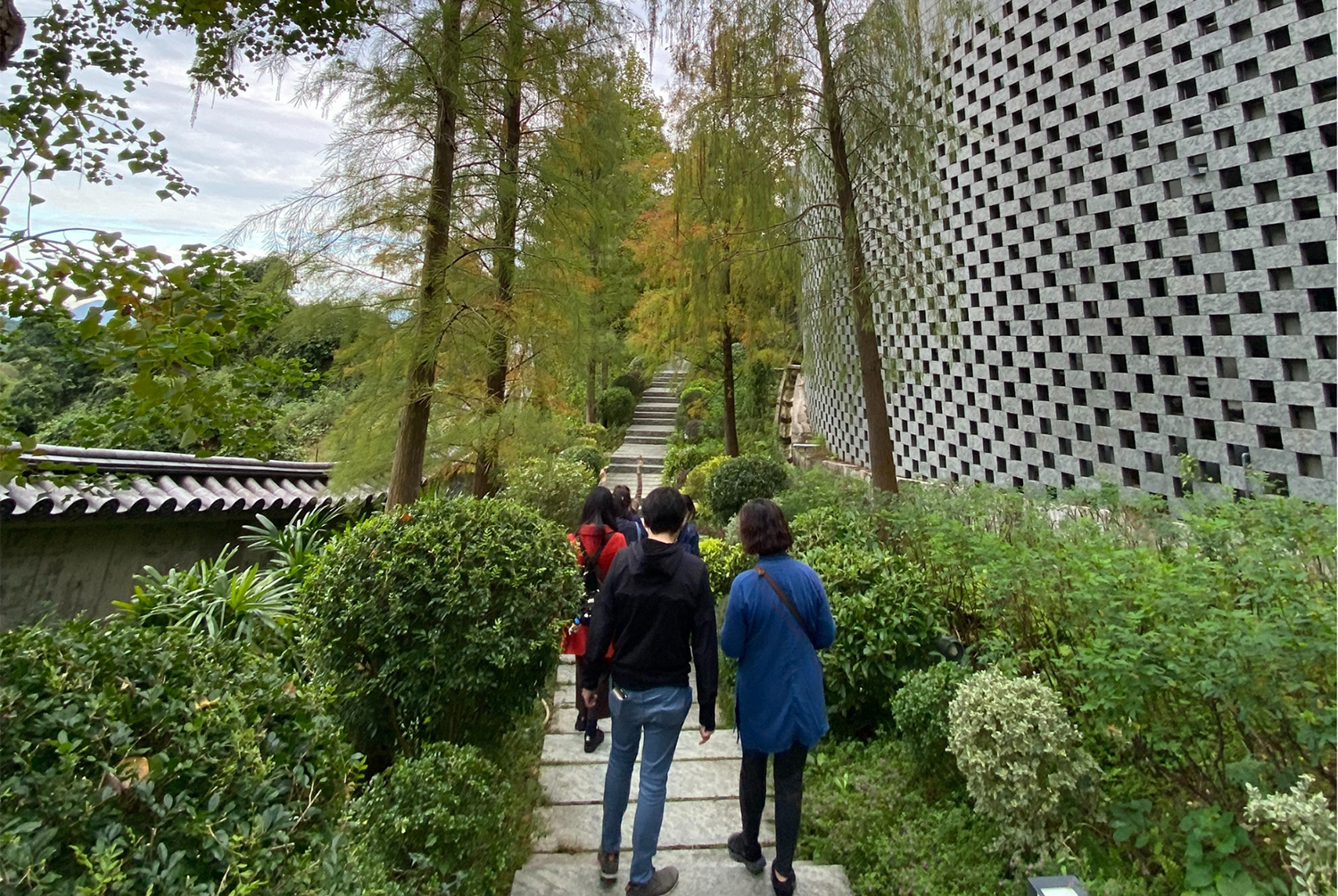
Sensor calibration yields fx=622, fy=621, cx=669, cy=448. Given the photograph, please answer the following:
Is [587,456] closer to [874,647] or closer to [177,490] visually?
[177,490]

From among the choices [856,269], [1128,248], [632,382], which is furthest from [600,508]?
[632,382]

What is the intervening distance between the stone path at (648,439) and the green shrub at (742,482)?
10.8 ft

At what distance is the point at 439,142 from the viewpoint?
4.10m

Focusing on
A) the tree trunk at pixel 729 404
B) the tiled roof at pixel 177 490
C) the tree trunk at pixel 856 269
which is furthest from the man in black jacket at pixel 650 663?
the tree trunk at pixel 729 404

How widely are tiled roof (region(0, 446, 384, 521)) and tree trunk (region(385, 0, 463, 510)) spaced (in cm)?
87

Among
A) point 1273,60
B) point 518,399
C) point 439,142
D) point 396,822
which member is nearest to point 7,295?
point 396,822

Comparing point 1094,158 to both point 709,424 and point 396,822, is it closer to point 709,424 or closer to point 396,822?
point 396,822

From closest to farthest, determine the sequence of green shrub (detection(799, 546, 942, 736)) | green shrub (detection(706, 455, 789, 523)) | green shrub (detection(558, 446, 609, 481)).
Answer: green shrub (detection(799, 546, 942, 736)), green shrub (detection(706, 455, 789, 523)), green shrub (detection(558, 446, 609, 481))

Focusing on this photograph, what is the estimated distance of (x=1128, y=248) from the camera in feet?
15.0

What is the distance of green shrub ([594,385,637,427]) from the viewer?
55.3ft

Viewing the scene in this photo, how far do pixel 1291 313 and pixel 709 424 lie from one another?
11.2 m

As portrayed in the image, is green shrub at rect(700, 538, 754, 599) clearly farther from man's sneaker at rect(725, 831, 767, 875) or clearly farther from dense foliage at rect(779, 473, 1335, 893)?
man's sneaker at rect(725, 831, 767, 875)

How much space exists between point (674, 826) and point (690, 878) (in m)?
0.35

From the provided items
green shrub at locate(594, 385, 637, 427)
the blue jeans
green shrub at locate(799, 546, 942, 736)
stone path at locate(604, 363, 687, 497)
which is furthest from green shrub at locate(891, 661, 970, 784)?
green shrub at locate(594, 385, 637, 427)
